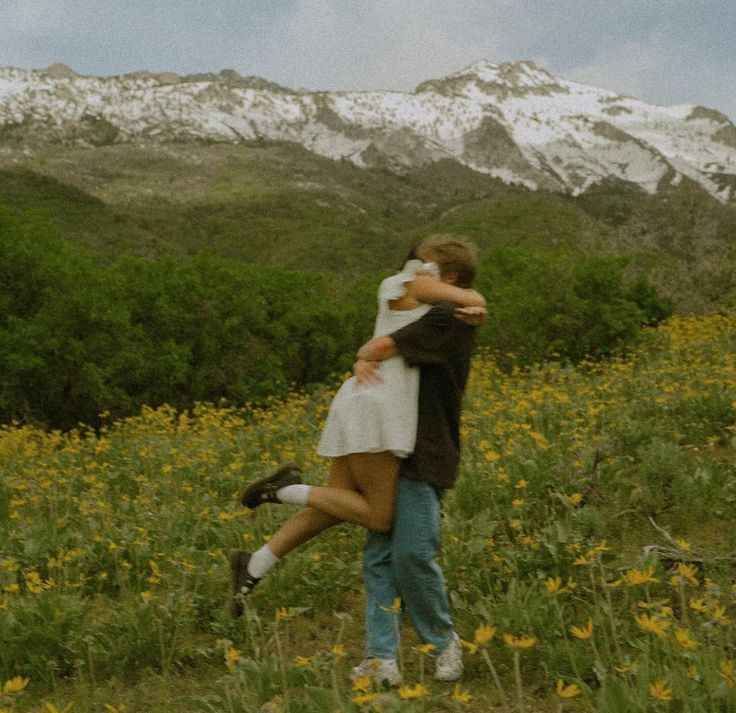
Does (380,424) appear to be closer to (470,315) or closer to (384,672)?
(470,315)

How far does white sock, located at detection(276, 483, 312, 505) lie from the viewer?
3508 mm

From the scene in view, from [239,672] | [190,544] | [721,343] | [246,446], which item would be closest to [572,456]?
[190,544]

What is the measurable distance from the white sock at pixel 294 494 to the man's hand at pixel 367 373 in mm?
544

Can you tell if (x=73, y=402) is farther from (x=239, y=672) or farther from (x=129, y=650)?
(x=239, y=672)

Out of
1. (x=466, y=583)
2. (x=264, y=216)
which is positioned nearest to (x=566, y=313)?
(x=466, y=583)

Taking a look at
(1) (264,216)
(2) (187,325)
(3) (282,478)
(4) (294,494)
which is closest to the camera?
(4) (294,494)

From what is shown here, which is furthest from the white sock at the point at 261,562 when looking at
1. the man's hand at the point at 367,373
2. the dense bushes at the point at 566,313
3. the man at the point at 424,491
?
the dense bushes at the point at 566,313

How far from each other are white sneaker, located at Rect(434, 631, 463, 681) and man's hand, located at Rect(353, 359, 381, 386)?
1063 millimetres

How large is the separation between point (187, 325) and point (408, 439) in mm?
14482

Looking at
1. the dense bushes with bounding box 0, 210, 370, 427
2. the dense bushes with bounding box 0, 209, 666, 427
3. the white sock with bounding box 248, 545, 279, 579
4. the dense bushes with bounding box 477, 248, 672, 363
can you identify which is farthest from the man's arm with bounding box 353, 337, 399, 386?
the dense bushes with bounding box 0, 210, 370, 427

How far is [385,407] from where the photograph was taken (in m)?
3.21

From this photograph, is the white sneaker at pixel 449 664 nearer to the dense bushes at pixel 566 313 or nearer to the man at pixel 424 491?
the man at pixel 424 491

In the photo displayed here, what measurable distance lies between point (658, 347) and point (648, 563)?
9405 mm

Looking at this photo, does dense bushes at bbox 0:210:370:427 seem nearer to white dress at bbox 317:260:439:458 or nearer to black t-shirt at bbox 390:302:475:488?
white dress at bbox 317:260:439:458
